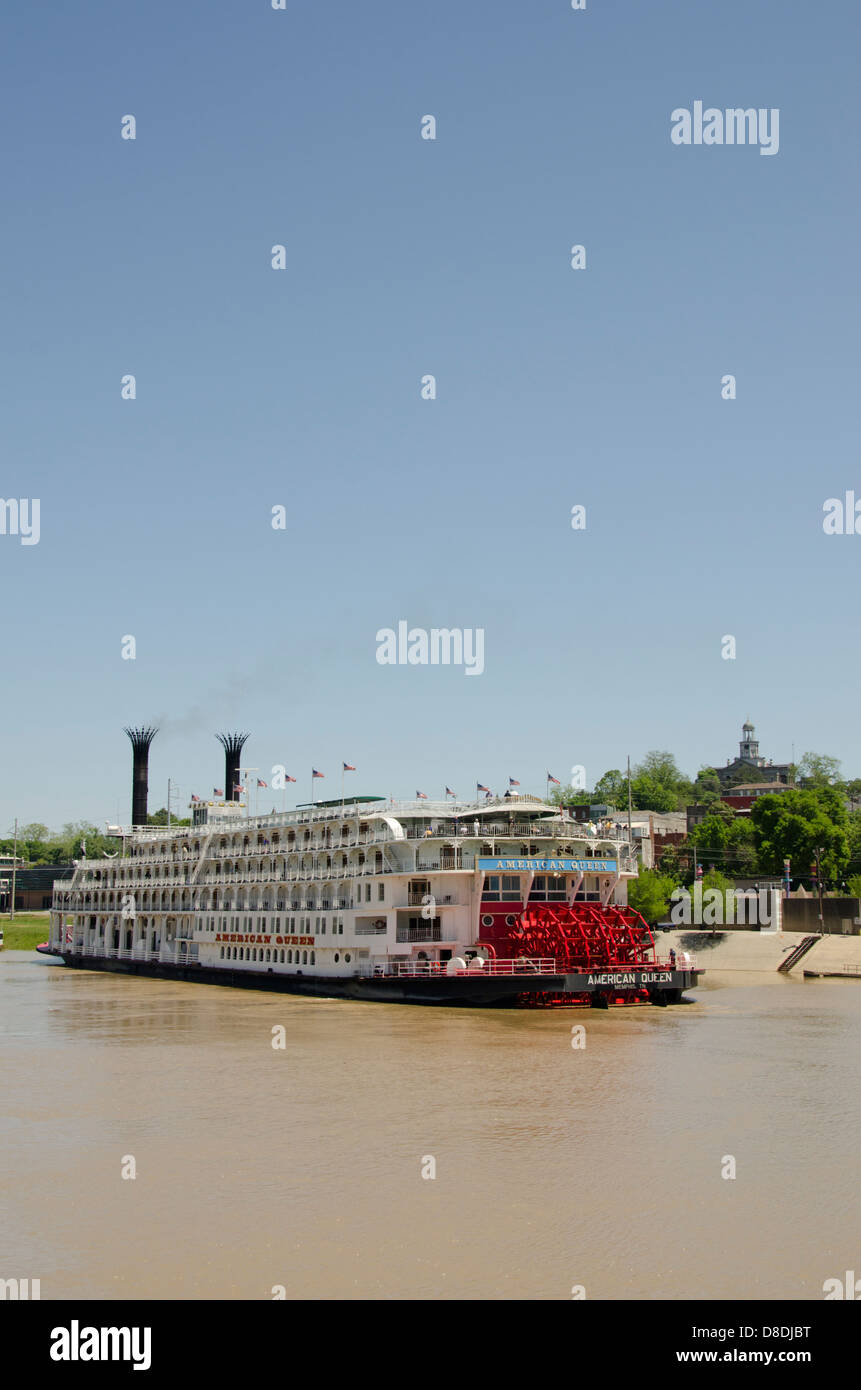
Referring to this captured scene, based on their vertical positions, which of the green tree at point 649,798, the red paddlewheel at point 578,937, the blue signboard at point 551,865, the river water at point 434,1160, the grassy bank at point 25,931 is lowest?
the grassy bank at point 25,931

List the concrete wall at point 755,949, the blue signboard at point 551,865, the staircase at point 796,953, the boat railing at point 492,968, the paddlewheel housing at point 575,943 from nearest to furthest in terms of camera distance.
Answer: the boat railing at point 492,968
the paddlewheel housing at point 575,943
the blue signboard at point 551,865
the staircase at point 796,953
the concrete wall at point 755,949

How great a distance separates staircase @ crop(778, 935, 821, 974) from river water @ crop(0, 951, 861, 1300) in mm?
30519

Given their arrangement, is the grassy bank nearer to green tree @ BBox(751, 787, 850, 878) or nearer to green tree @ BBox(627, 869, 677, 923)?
green tree @ BBox(627, 869, 677, 923)

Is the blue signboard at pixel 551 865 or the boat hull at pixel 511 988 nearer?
the boat hull at pixel 511 988

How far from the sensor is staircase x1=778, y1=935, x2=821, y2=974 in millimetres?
73375

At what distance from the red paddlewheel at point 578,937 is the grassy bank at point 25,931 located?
7425 cm

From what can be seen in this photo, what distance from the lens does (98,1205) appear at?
21328 mm

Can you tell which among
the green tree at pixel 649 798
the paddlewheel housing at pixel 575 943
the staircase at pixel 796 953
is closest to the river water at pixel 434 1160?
the paddlewheel housing at pixel 575 943

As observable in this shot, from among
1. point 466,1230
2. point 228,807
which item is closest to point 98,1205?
point 466,1230

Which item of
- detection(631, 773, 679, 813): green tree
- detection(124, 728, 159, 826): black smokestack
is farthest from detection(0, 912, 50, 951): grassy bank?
detection(631, 773, 679, 813): green tree

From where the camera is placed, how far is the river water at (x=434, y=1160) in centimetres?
1830

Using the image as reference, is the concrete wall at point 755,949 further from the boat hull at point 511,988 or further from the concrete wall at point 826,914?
the boat hull at point 511,988

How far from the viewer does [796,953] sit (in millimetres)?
75062

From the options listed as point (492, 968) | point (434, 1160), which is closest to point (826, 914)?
point (492, 968)
